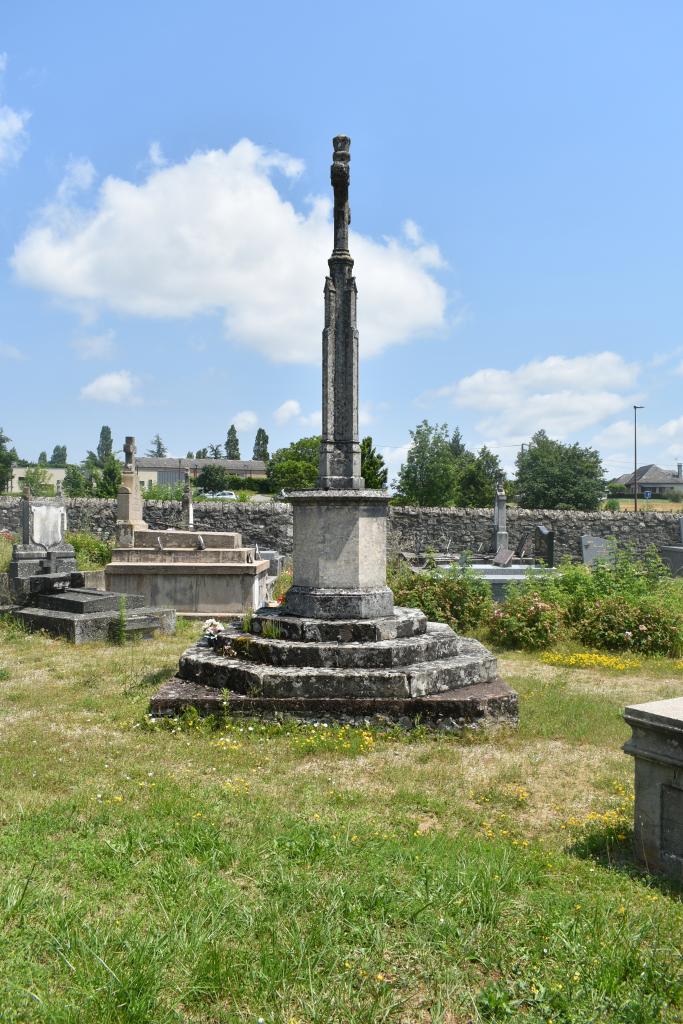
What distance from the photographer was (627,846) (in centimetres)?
342

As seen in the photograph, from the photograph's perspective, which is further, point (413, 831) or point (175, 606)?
point (175, 606)

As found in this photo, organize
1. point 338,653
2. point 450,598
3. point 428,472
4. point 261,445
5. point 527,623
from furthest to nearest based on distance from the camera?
point 261,445 < point 428,472 < point 450,598 < point 527,623 < point 338,653

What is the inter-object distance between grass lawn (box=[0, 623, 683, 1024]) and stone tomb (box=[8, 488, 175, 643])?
4.46m

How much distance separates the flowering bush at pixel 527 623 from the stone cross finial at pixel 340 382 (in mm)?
3963

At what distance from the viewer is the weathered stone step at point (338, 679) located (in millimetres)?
5633

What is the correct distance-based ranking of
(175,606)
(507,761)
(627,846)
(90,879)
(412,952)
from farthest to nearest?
1. (175,606)
2. (507,761)
3. (627,846)
4. (90,879)
5. (412,952)

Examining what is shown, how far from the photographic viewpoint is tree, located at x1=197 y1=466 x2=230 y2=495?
2753 inches

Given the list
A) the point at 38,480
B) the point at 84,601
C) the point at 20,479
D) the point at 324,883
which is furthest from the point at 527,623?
the point at 20,479

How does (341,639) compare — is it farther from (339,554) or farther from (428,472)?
(428,472)

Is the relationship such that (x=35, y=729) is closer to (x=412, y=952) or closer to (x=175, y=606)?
(x=412, y=952)

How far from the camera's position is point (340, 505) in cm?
632

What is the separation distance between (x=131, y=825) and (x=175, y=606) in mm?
8543

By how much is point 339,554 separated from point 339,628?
68 centimetres

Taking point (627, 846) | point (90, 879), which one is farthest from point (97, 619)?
point (627, 846)
